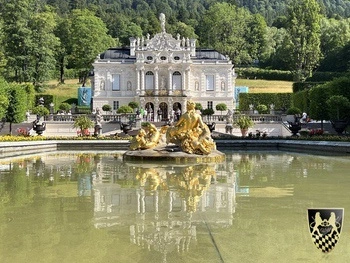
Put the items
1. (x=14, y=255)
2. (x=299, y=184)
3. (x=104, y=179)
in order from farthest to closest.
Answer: (x=104, y=179), (x=299, y=184), (x=14, y=255)

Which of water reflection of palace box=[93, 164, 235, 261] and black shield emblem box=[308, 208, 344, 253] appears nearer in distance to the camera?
black shield emblem box=[308, 208, 344, 253]

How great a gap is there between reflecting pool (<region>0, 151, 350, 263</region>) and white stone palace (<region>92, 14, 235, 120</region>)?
41181 millimetres

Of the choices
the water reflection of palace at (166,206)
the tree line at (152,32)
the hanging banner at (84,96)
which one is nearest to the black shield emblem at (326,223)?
the water reflection of palace at (166,206)

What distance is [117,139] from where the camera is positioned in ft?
82.6

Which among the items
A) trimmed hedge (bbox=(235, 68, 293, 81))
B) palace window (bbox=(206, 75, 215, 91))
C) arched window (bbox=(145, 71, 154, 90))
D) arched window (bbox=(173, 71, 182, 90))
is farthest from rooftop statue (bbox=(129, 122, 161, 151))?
trimmed hedge (bbox=(235, 68, 293, 81))

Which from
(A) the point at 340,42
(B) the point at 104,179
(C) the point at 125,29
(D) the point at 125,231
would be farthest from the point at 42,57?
(D) the point at 125,231

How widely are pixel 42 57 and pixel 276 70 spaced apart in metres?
41.6

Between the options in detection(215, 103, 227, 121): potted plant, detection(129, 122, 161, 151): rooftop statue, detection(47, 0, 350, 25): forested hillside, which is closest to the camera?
detection(129, 122, 161, 151): rooftop statue

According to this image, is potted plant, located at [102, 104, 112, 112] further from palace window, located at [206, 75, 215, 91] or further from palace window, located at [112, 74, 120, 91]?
palace window, located at [206, 75, 215, 91]

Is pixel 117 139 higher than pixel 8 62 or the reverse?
the reverse

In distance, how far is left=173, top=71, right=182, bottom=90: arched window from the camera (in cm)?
5369

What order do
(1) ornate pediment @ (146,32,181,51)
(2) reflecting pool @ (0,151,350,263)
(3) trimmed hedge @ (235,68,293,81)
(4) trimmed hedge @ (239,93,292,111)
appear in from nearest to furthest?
(2) reflecting pool @ (0,151,350,263), (1) ornate pediment @ (146,32,181,51), (4) trimmed hedge @ (239,93,292,111), (3) trimmed hedge @ (235,68,293,81)

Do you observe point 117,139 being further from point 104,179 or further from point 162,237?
point 162,237

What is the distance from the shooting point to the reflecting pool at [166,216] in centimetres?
520
